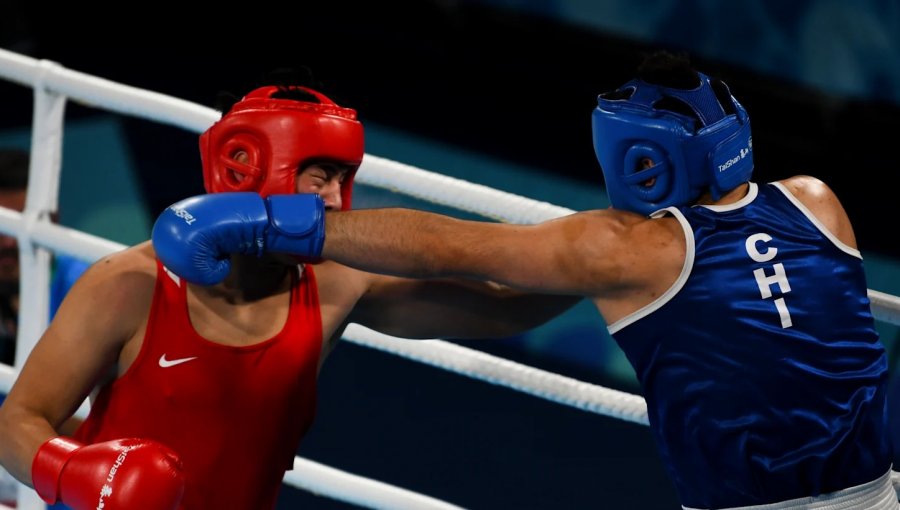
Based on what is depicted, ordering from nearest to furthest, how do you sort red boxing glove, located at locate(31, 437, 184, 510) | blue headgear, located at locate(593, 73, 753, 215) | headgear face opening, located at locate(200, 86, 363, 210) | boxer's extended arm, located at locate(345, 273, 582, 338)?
red boxing glove, located at locate(31, 437, 184, 510)
blue headgear, located at locate(593, 73, 753, 215)
headgear face opening, located at locate(200, 86, 363, 210)
boxer's extended arm, located at locate(345, 273, 582, 338)

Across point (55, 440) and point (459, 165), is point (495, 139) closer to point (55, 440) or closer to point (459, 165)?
point (459, 165)

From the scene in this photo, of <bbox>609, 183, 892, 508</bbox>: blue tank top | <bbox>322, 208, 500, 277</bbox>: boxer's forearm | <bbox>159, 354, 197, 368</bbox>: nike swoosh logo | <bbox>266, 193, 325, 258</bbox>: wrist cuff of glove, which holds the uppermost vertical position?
<bbox>266, 193, 325, 258</bbox>: wrist cuff of glove

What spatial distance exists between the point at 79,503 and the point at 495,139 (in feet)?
13.9

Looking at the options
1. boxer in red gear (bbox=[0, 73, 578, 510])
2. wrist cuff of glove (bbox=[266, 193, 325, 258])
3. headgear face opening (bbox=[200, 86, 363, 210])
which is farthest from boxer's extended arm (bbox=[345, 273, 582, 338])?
wrist cuff of glove (bbox=[266, 193, 325, 258])

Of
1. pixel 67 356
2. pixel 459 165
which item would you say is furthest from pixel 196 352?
pixel 459 165

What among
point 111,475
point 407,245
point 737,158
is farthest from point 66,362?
point 737,158

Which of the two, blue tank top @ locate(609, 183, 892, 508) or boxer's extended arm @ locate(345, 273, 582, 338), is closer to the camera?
blue tank top @ locate(609, 183, 892, 508)

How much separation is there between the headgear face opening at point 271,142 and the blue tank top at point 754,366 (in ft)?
2.01

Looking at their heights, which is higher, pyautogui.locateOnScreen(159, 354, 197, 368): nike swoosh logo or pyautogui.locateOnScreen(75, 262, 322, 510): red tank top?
pyautogui.locateOnScreen(159, 354, 197, 368): nike swoosh logo

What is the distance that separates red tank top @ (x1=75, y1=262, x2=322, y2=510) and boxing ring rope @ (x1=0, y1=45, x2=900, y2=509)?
0.31 metres

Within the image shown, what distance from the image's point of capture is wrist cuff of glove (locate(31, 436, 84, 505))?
1966mm

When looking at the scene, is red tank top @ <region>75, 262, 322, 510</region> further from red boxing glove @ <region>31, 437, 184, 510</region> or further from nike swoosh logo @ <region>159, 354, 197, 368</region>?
red boxing glove @ <region>31, 437, 184, 510</region>

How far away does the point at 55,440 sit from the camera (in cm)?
201

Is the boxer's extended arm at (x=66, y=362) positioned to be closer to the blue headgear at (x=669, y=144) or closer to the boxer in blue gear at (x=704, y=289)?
the boxer in blue gear at (x=704, y=289)
